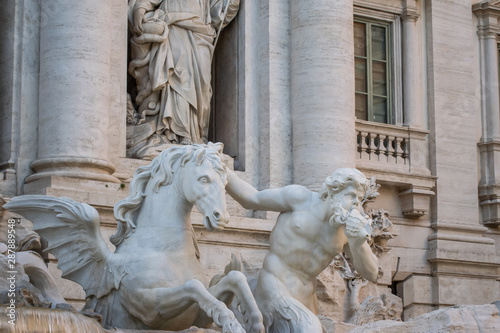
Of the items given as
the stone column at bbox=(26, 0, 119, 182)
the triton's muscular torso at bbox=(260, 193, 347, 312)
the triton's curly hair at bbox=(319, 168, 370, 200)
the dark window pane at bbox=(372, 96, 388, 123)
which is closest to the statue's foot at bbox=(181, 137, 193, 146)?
the stone column at bbox=(26, 0, 119, 182)

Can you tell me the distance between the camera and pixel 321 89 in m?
14.7

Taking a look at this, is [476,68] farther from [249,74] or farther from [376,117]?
[249,74]

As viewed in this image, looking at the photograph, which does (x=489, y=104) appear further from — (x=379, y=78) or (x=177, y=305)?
(x=177, y=305)

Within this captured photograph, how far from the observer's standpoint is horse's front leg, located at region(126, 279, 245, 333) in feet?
27.2

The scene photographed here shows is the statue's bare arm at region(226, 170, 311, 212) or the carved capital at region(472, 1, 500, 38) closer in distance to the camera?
the statue's bare arm at region(226, 170, 311, 212)

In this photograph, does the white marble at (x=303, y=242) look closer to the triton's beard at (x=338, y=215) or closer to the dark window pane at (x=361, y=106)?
the triton's beard at (x=338, y=215)

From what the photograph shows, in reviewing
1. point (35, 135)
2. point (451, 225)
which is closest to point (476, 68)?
point (451, 225)

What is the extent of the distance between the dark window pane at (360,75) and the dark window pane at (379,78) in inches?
6.5

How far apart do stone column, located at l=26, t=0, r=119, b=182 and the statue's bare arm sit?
318 centimetres

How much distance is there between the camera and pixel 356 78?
1667cm

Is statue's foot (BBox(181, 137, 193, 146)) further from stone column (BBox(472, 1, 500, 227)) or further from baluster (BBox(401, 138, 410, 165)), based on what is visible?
stone column (BBox(472, 1, 500, 227))

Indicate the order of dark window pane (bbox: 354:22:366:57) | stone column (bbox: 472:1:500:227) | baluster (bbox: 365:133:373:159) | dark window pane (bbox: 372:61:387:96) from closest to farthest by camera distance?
1. baluster (bbox: 365:133:373:159)
2. dark window pane (bbox: 354:22:366:57)
3. dark window pane (bbox: 372:61:387:96)
4. stone column (bbox: 472:1:500:227)

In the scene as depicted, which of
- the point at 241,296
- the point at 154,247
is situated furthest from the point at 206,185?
the point at 241,296

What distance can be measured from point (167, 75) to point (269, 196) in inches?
187
